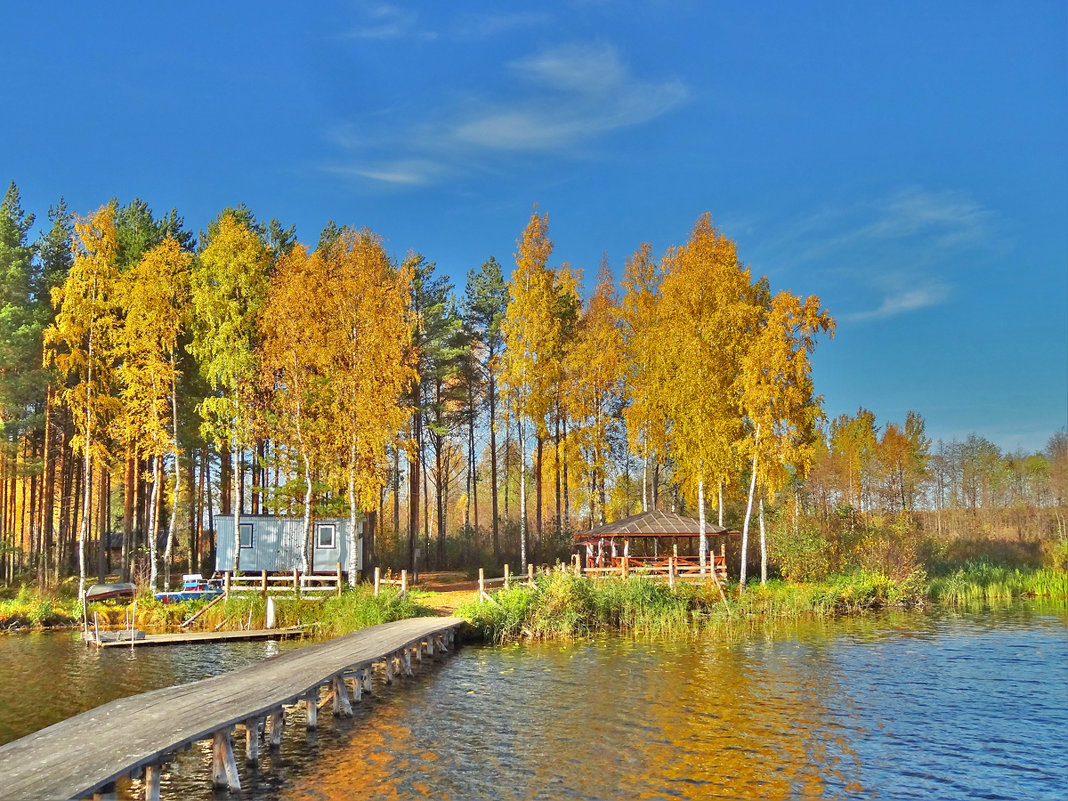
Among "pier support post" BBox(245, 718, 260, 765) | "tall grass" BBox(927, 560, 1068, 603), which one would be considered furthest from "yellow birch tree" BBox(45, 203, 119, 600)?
"tall grass" BBox(927, 560, 1068, 603)

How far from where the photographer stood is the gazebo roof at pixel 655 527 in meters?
36.7

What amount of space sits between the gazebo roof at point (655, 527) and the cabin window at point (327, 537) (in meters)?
11.7

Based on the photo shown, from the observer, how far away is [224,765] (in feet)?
38.9

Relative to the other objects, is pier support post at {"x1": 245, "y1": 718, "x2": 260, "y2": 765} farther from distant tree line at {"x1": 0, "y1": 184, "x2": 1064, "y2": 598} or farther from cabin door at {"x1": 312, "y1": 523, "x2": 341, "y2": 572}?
cabin door at {"x1": 312, "y1": 523, "x2": 341, "y2": 572}

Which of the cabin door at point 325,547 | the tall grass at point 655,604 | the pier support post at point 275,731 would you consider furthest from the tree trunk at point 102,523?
the pier support post at point 275,731

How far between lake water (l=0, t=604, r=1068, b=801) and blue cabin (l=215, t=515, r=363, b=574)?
12371mm

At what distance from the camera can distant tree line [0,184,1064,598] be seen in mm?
33031

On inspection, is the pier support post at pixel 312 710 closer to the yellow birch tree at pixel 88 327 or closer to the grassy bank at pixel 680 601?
the grassy bank at pixel 680 601

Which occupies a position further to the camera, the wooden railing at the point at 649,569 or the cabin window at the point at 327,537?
the cabin window at the point at 327,537

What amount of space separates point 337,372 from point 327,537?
992cm

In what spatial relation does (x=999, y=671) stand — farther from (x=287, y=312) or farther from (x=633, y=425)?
(x=287, y=312)

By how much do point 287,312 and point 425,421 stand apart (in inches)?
641

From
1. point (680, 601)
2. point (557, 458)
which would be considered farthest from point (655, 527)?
point (680, 601)

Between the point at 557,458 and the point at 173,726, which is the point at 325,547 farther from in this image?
A: the point at 173,726
